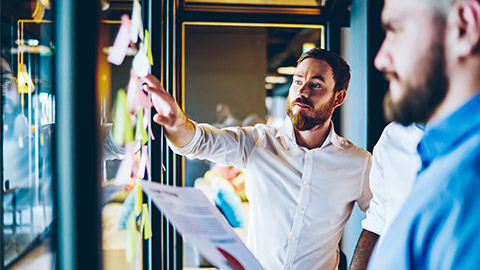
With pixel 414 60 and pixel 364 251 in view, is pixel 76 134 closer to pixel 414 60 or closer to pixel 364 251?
pixel 414 60

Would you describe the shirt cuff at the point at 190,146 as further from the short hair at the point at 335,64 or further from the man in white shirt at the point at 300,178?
the short hair at the point at 335,64

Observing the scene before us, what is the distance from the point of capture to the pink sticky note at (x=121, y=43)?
90cm

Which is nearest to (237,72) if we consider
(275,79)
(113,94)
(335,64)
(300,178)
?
(275,79)

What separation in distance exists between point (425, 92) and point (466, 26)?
117 mm

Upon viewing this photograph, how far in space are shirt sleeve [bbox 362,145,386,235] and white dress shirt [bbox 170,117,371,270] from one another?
21cm

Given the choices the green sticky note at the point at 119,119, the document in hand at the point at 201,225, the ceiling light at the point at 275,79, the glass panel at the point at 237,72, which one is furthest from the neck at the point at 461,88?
the ceiling light at the point at 275,79

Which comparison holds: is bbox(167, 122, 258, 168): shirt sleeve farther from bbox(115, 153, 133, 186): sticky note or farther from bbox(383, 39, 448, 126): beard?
bbox(383, 39, 448, 126): beard

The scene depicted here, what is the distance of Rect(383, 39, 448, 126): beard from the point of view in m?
0.69

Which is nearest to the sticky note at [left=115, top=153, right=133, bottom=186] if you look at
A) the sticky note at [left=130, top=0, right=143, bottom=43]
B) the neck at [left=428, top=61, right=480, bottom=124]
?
the sticky note at [left=130, top=0, right=143, bottom=43]

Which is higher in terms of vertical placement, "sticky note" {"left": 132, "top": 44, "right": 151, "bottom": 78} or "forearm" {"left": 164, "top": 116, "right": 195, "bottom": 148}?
"sticky note" {"left": 132, "top": 44, "right": 151, "bottom": 78}

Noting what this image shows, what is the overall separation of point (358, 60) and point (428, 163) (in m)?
1.99

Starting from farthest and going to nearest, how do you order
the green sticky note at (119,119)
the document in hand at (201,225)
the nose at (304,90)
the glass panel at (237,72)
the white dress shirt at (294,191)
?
the glass panel at (237,72) → the nose at (304,90) → the white dress shirt at (294,191) → the green sticky note at (119,119) → the document in hand at (201,225)

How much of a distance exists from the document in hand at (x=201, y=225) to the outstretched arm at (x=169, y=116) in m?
0.35

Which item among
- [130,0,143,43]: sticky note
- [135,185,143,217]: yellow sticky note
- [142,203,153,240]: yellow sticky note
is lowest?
[142,203,153,240]: yellow sticky note
